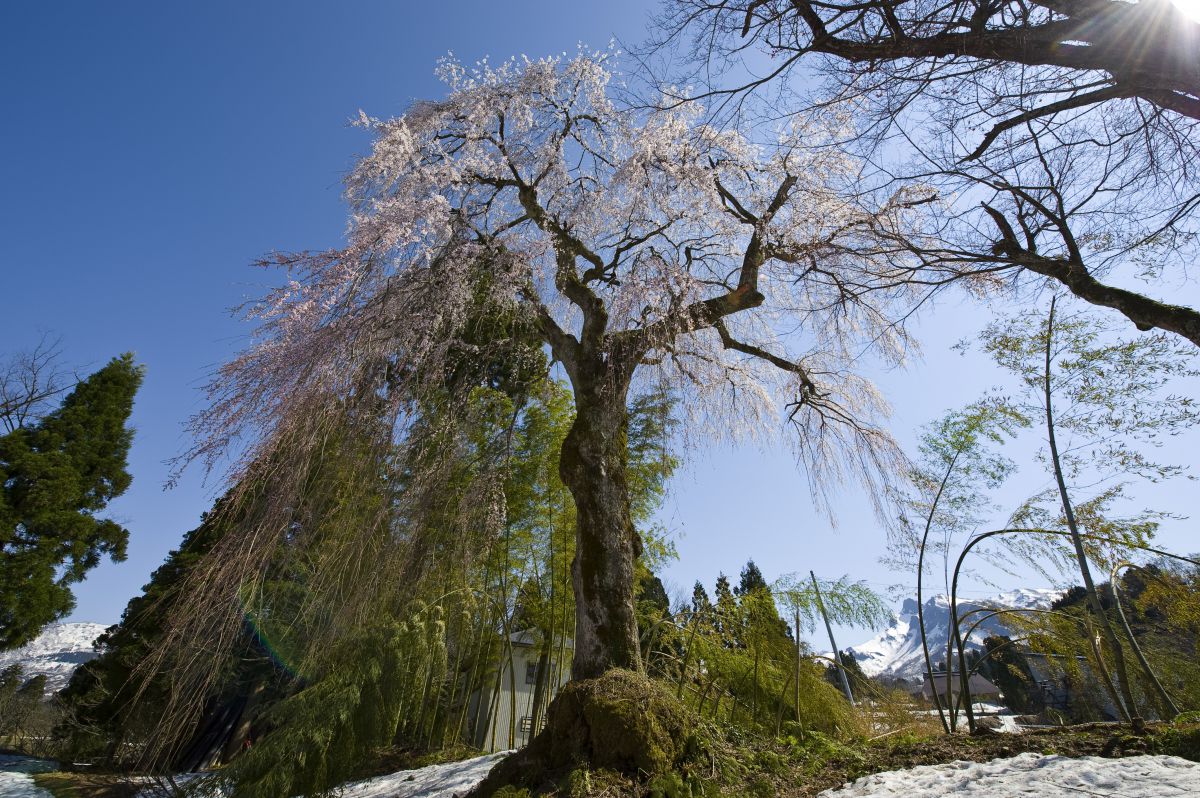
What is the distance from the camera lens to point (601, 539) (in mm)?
3236

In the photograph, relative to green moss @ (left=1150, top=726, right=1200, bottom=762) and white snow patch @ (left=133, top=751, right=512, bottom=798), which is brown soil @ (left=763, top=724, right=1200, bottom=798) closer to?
green moss @ (left=1150, top=726, right=1200, bottom=762)

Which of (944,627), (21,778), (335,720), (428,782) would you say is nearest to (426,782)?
(428,782)

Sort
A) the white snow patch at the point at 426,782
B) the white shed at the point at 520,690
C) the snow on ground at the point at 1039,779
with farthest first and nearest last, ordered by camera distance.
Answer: the white shed at the point at 520,690, the white snow patch at the point at 426,782, the snow on ground at the point at 1039,779

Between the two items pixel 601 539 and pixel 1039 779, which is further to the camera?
pixel 601 539

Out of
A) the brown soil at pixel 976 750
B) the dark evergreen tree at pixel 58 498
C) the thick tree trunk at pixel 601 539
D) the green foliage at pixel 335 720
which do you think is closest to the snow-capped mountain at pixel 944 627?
the brown soil at pixel 976 750

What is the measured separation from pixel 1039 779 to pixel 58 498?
49.7 ft

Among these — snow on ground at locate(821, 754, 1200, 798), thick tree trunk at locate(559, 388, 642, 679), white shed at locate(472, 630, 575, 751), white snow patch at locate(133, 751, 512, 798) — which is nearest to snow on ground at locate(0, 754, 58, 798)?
white shed at locate(472, 630, 575, 751)

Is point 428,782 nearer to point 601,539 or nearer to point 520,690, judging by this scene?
point 601,539

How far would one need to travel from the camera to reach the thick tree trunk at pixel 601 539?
2.94m

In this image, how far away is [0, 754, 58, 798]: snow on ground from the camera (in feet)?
23.9

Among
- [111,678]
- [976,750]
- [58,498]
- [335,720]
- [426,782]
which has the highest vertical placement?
[58,498]

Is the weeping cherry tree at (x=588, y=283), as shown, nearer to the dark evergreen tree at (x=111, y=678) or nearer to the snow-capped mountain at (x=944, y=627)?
the snow-capped mountain at (x=944, y=627)

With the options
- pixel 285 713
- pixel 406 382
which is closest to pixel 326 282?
pixel 406 382

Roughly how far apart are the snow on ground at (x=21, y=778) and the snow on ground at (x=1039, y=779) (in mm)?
10409
